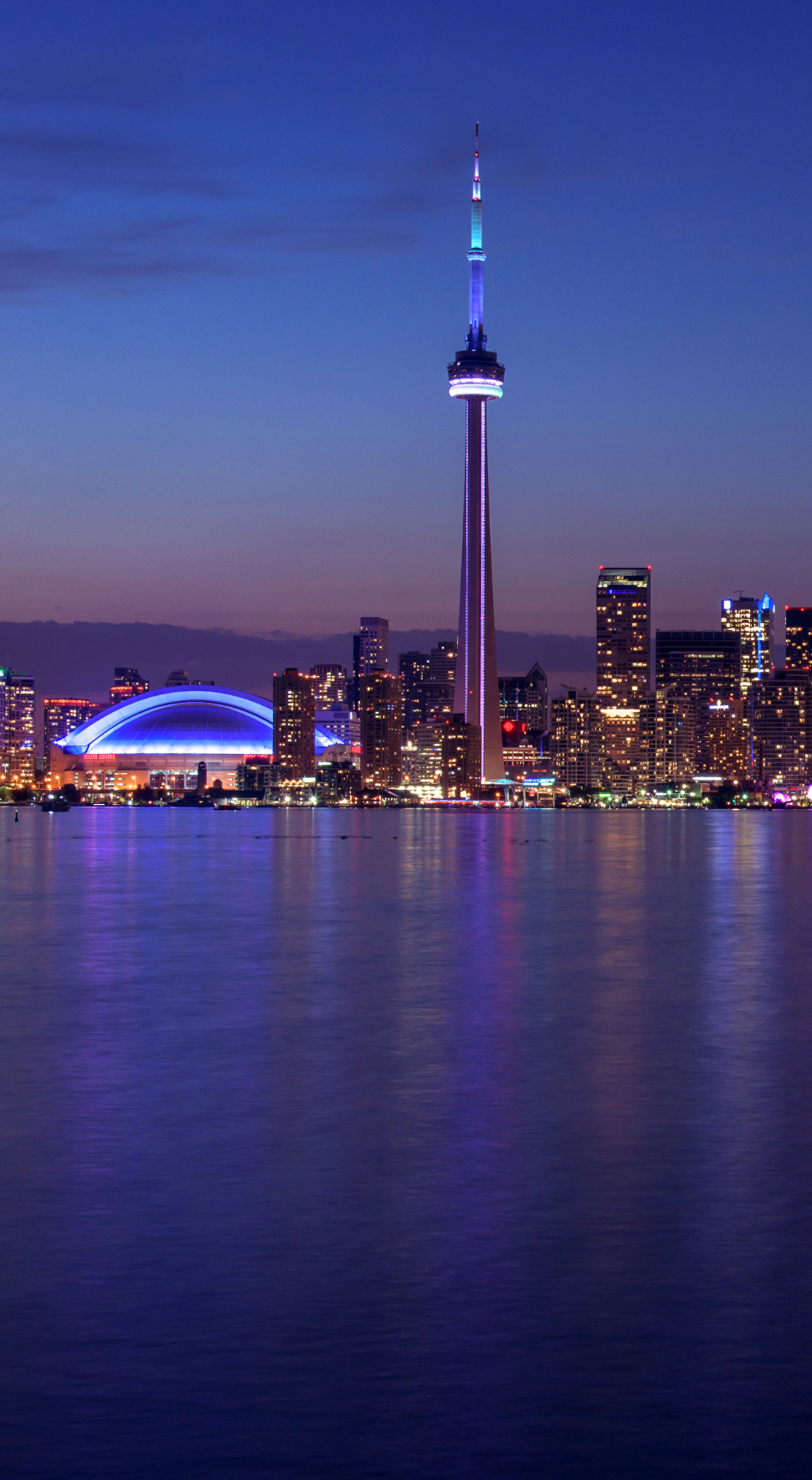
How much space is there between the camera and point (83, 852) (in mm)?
113562

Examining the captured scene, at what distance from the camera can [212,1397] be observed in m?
10.2

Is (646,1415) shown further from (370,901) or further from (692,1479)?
(370,901)

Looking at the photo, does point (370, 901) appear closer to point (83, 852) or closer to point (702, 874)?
point (702, 874)

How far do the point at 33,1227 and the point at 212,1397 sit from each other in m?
4.75

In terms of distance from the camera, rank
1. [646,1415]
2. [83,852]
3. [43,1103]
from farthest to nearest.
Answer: [83,852] → [43,1103] → [646,1415]

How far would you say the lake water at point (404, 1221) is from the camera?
986 centimetres

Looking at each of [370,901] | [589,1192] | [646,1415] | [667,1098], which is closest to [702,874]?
[370,901]

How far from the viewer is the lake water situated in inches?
388

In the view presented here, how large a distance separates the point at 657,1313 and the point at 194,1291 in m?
3.46

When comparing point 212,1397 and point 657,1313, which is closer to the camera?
point 212,1397

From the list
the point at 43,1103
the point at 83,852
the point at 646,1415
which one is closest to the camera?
the point at 646,1415

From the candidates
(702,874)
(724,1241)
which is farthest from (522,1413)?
(702,874)

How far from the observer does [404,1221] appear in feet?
48.6

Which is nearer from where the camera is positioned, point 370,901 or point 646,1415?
point 646,1415
